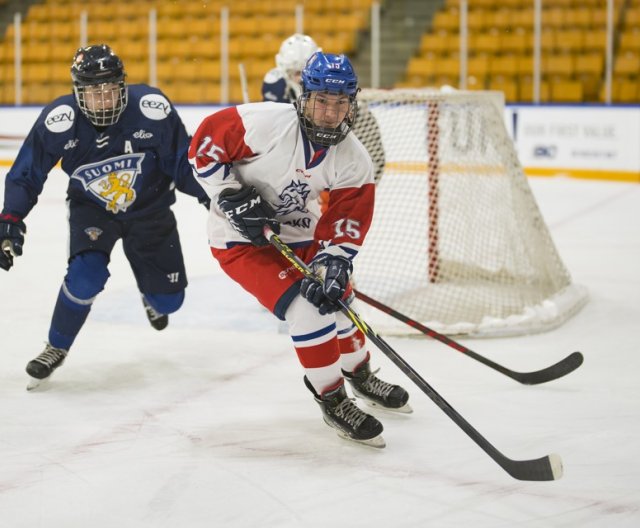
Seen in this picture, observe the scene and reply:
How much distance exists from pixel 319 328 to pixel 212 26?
852 cm

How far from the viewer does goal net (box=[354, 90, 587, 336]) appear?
13.1 feet

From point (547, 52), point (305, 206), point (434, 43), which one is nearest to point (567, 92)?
point (547, 52)

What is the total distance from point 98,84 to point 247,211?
2.25 feet

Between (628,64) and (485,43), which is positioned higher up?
(485,43)

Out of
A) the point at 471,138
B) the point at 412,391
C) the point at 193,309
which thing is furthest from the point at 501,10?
the point at 412,391

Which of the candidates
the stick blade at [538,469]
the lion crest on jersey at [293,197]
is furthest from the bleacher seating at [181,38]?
the stick blade at [538,469]

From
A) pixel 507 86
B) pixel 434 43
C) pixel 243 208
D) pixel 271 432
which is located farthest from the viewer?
pixel 434 43

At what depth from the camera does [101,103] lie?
113 inches

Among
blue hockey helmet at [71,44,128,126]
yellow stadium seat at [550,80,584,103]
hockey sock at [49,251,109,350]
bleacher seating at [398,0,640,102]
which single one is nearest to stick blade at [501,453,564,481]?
hockey sock at [49,251,109,350]

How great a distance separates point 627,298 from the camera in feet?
13.9

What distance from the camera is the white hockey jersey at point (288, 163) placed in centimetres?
255

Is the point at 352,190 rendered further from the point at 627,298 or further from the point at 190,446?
the point at 627,298

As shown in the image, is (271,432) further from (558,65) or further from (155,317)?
(558,65)

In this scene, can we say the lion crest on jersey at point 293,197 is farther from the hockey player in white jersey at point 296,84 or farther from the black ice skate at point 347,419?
the hockey player in white jersey at point 296,84
